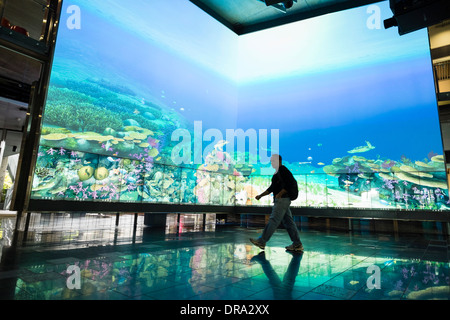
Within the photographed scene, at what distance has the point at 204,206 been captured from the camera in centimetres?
728

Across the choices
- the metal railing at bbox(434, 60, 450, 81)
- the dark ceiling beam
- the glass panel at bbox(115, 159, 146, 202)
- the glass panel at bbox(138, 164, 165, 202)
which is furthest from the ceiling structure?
the glass panel at bbox(115, 159, 146, 202)

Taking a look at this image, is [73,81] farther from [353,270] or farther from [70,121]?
[353,270]

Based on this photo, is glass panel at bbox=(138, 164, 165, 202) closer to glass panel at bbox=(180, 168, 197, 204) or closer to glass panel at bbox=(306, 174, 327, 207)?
glass panel at bbox=(180, 168, 197, 204)

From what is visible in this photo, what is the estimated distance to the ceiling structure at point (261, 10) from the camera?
33.8ft

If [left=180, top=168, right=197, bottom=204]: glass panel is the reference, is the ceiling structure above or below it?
above

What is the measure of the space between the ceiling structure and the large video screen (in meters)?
0.80

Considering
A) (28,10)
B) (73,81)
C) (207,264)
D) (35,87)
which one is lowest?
(207,264)

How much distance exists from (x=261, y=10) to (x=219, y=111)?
20.0 feet

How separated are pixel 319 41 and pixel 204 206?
2258cm

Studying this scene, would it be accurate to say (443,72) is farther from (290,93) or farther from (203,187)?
(290,93)

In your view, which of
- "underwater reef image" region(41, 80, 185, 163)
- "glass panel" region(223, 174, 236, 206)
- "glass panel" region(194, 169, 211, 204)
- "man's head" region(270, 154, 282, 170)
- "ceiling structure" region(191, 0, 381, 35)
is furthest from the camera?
"underwater reef image" region(41, 80, 185, 163)

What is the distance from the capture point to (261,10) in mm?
11086

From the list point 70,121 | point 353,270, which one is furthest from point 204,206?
point 70,121

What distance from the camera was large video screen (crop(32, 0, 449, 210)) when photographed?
21.0 ft
